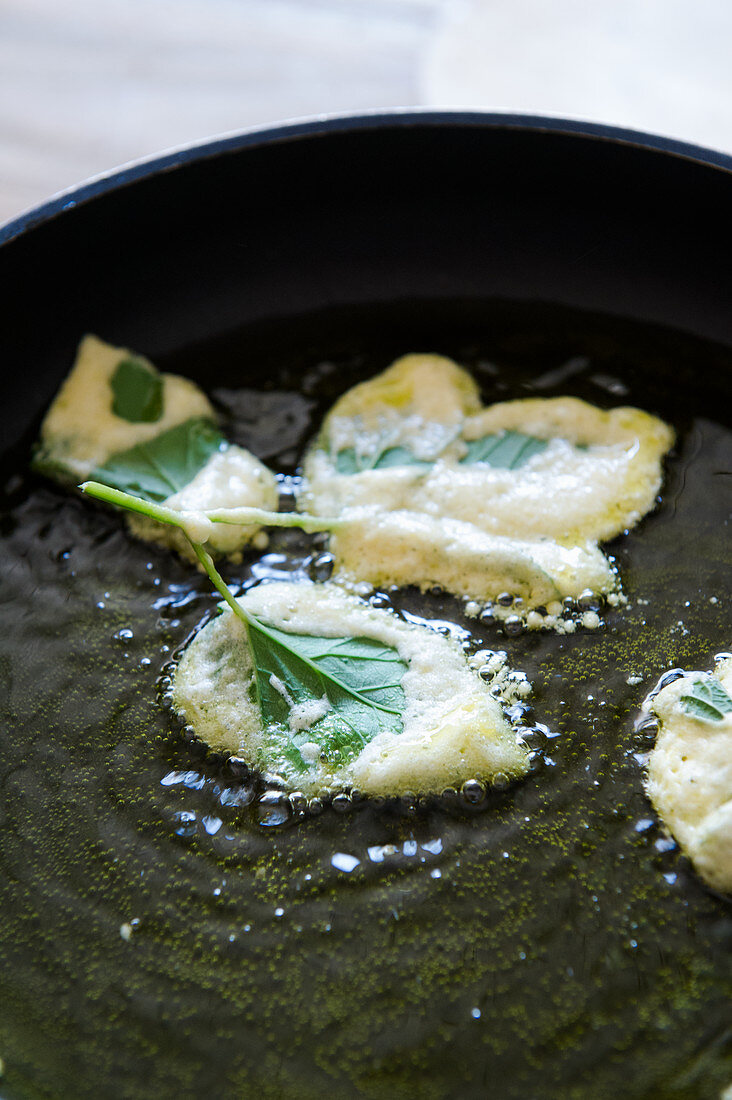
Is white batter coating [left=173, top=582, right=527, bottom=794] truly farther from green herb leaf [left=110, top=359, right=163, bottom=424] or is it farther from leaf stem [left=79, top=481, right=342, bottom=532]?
green herb leaf [left=110, top=359, right=163, bottom=424]

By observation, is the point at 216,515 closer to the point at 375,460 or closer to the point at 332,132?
the point at 375,460

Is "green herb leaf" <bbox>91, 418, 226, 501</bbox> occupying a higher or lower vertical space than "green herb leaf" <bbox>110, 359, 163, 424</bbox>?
lower

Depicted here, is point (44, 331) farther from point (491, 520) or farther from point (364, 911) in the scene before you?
point (364, 911)

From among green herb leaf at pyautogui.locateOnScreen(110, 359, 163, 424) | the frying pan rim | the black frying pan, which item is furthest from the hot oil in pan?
the frying pan rim

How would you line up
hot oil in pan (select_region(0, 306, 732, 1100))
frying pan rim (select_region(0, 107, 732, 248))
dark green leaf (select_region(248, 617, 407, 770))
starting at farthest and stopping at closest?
frying pan rim (select_region(0, 107, 732, 248)) → dark green leaf (select_region(248, 617, 407, 770)) → hot oil in pan (select_region(0, 306, 732, 1100))

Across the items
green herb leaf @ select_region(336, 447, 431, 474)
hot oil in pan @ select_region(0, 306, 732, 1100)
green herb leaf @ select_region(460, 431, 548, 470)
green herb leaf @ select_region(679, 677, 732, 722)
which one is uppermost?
green herb leaf @ select_region(460, 431, 548, 470)

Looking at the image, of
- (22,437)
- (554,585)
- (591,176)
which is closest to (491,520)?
(554,585)
